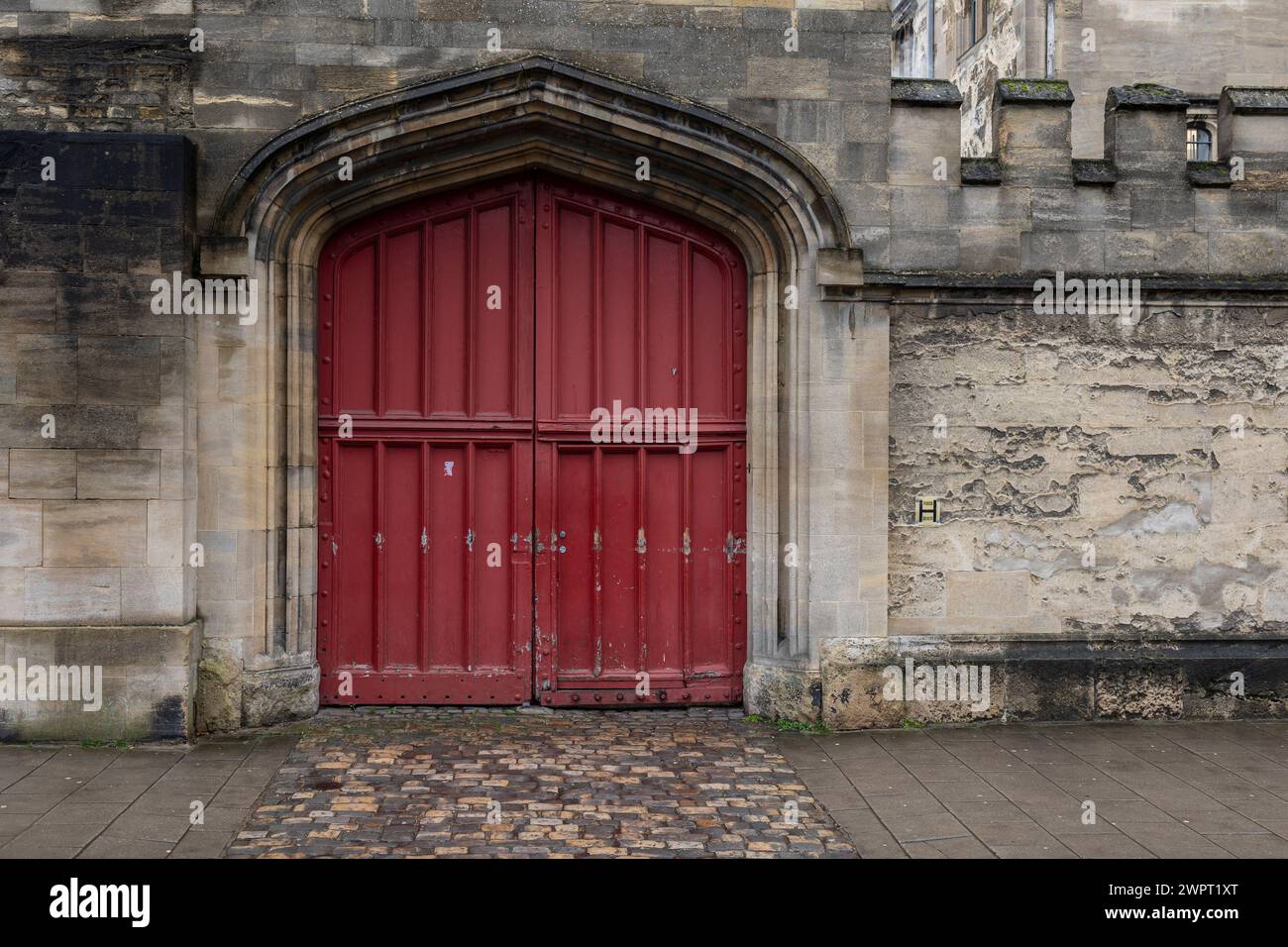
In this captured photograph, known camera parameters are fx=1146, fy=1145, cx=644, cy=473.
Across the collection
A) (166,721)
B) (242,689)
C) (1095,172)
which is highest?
(1095,172)

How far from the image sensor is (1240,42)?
18.5m

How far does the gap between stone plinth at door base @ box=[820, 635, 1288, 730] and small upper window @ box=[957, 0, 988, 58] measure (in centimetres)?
1582

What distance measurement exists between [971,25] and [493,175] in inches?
648

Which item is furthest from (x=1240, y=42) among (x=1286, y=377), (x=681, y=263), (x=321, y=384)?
(x=321, y=384)

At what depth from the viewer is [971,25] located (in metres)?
21.0

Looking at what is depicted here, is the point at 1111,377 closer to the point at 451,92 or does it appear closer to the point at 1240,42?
the point at 451,92

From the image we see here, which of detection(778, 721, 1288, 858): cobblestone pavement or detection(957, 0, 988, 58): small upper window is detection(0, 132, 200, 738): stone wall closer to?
detection(778, 721, 1288, 858): cobblestone pavement

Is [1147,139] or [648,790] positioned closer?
[648,790]

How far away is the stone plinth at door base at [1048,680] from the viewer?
7.18 m

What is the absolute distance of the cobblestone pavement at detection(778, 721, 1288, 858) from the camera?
513 cm

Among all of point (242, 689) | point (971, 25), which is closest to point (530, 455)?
point (242, 689)

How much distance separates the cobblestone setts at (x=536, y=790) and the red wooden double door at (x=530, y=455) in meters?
0.36

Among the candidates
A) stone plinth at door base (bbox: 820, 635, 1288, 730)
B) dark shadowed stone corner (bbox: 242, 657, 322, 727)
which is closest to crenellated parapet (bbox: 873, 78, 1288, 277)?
stone plinth at door base (bbox: 820, 635, 1288, 730)

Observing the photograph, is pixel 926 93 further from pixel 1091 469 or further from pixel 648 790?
pixel 648 790
